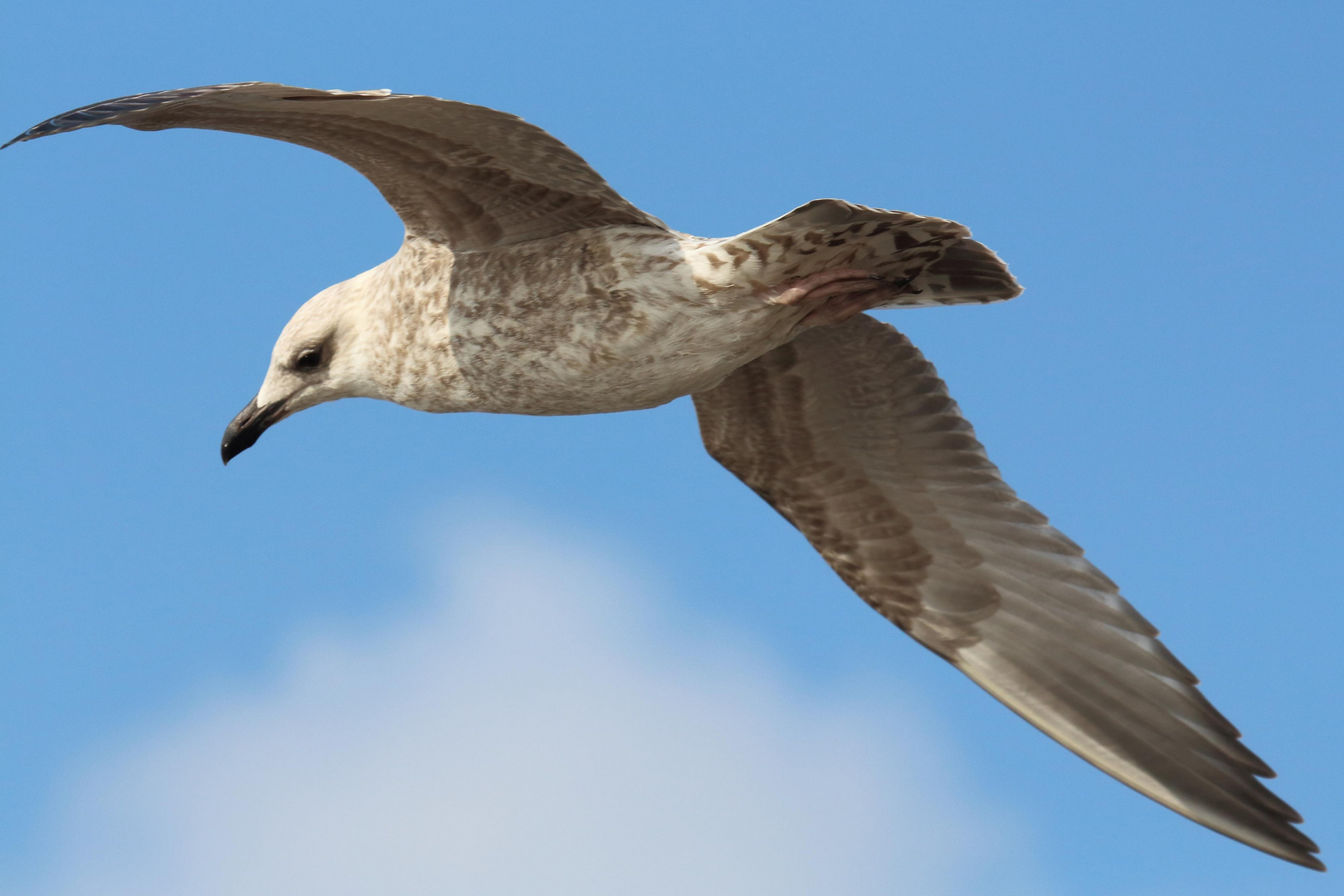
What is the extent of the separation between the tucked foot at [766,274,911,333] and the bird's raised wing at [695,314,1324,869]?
4.36 ft

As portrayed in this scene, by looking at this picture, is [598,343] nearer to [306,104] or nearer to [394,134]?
[394,134]

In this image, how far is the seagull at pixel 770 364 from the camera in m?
6.88

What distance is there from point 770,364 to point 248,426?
3.10 m

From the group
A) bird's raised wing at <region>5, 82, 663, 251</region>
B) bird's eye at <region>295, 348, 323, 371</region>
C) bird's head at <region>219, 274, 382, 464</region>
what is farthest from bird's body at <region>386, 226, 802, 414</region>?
bird's eye at <region>295, 348, 323, 371</region>

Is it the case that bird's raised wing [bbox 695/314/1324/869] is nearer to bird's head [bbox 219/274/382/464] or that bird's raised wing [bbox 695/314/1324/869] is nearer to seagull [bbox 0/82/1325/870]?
seagull [bbox 0/82/1325/870]

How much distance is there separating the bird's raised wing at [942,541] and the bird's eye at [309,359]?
2.26 metres

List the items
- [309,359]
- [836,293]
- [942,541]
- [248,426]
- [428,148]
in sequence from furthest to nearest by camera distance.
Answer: [942,541], [248,426], [309,359], [836,293], [428,148]

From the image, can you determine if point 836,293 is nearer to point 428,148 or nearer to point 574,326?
point 574,326

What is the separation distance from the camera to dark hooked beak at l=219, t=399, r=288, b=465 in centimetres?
863

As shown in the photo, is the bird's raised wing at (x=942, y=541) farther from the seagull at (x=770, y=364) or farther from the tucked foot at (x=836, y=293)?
the tucked foot at (x=836, y=293)

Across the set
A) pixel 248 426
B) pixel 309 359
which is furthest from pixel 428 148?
pixel 248 426

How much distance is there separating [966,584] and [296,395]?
4.06 m

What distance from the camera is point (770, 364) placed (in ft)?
28.8

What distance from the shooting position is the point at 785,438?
29.3ft
